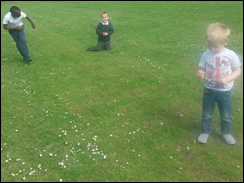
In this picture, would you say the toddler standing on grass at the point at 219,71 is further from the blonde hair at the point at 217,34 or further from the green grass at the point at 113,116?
the green grass at the point at 113,116

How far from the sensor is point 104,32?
1458 cm

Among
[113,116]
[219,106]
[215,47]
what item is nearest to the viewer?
[215,47]

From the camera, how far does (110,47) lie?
50.0ft

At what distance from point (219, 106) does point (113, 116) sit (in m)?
2.99

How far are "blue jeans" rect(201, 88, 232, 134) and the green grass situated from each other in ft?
1.18

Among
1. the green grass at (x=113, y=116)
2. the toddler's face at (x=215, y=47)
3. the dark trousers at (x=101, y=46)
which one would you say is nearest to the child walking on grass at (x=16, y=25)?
the green grass at (x=113, y=116)

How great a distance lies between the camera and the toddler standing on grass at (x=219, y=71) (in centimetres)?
589

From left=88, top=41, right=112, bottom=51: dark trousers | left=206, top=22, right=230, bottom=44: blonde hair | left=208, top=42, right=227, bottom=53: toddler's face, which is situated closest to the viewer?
left=206, top=22, right=230, bottom=44: blonde hair

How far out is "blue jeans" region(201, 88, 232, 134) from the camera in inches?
245

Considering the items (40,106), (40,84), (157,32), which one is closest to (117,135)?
(40,106)

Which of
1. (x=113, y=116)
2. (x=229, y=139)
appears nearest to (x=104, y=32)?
(x=113, y=116)

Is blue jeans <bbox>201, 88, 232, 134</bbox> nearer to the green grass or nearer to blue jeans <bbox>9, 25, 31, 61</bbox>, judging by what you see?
the green grass

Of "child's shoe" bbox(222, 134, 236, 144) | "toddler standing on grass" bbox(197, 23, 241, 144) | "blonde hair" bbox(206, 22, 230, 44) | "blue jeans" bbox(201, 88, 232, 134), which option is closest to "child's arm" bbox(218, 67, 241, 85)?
"toddler standing on grass" bbox(197, 23, 241, 144)

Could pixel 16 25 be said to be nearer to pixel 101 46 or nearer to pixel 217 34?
pixel 101 46
